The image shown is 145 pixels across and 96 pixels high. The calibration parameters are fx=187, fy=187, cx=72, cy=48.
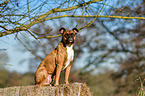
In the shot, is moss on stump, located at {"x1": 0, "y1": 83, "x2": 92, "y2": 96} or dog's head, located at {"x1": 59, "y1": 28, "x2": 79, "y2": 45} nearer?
moss on stump, located at {"x1": 0, "y1": 83, "x2": 92, "y2": 96}

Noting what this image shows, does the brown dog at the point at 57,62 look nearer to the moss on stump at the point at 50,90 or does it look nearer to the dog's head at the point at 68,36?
the dog's head at the point at 68,36

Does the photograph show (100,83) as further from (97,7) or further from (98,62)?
(97,7)

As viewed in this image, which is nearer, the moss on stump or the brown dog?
the moss on stump

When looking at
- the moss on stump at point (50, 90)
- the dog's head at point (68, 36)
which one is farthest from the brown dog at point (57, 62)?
the moss on stump at point (50, 90)

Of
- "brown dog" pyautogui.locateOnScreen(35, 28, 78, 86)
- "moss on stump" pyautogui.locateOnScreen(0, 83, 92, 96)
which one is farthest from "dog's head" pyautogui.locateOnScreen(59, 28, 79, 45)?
"moss on stump" pyautogui.locateOnScreen(0, 83, 92, 96)

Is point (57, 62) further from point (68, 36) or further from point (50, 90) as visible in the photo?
point (50, 90)

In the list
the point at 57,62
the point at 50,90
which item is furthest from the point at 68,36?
the point at 50,90

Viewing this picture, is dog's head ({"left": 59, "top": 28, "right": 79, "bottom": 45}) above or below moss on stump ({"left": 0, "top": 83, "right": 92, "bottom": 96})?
above

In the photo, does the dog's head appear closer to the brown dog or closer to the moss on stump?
the brown dog

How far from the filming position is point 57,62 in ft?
19.0

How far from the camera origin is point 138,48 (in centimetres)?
1673

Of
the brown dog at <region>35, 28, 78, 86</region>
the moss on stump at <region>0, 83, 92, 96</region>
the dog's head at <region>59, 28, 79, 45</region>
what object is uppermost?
the dog's head at <region>59, 28, 79, 45</region>

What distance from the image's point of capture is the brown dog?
19.0 feet

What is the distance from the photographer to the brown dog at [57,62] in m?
5.79
